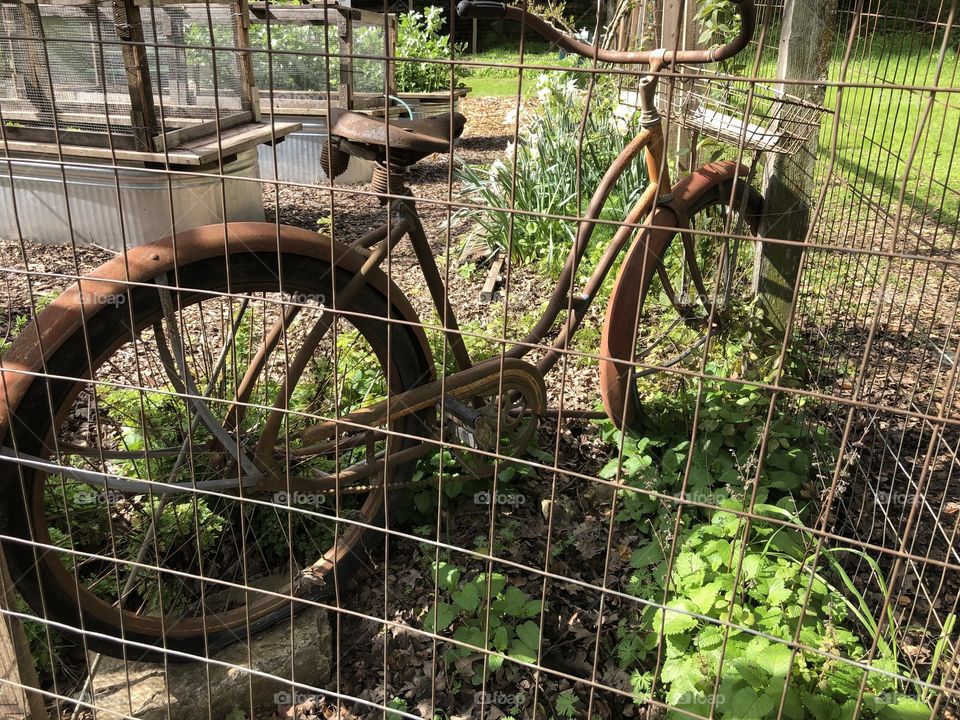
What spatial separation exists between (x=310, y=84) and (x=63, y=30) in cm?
221

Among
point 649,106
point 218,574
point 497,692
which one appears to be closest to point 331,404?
point 218,574

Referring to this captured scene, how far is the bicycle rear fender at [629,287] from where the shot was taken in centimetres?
263

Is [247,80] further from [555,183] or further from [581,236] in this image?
[581,236]

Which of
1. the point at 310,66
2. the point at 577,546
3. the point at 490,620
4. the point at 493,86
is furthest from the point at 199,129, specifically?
the point at 493,86

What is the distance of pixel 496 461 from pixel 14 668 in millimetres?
1353

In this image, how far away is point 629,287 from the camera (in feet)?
8.67

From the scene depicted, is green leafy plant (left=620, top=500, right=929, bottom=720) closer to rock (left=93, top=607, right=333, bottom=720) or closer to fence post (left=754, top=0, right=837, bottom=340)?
rock (left=93, top=607, right=333, bottom=720)

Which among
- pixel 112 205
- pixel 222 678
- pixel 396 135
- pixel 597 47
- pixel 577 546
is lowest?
pixel 222 678

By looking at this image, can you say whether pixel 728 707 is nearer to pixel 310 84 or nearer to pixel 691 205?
pixel 691 205

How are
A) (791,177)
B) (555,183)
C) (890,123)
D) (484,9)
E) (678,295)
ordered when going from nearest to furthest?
(484,9), (791,177), (678,295), (555,183), (890,123)

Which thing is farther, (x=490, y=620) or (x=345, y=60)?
(x=345, y=60)

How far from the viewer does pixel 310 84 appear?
6520mm

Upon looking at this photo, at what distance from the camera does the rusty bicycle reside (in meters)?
1.83

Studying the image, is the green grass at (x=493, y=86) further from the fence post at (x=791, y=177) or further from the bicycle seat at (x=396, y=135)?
the bicycle seat at (x=396, y=135)
